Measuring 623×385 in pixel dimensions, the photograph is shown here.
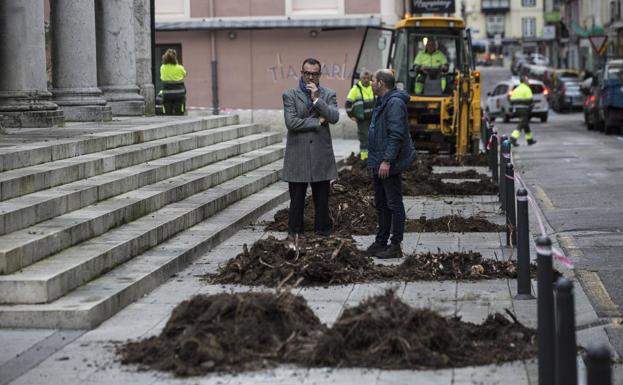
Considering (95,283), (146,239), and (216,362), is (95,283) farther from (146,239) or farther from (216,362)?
(216,362)

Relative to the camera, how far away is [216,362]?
7.73 metres

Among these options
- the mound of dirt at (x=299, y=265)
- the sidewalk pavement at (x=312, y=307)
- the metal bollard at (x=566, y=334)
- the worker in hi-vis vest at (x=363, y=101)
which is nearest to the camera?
the metal bollard at (x=566, y=334)

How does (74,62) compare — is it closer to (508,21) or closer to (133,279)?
(133,279)

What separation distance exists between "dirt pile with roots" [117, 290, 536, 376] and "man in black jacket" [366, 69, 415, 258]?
12.8 ft

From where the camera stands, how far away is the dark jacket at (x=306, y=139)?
13.0 metres

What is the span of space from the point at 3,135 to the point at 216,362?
28.3ft

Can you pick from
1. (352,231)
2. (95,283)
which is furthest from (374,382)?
(352,231)

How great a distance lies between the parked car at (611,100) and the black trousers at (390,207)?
2615cm

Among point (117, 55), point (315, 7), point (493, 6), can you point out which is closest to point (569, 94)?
point (315, 7)

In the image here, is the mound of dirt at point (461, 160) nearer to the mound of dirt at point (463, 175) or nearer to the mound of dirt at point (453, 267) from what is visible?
the mound of dirt at point (463, 175)

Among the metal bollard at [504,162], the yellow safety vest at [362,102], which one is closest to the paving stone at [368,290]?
the metal bollard at [504,162]

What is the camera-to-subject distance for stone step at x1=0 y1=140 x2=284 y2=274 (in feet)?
32.1

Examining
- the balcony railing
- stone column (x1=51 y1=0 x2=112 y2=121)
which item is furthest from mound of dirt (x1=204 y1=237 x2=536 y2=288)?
the balcony railing

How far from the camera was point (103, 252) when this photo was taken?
414 inches
